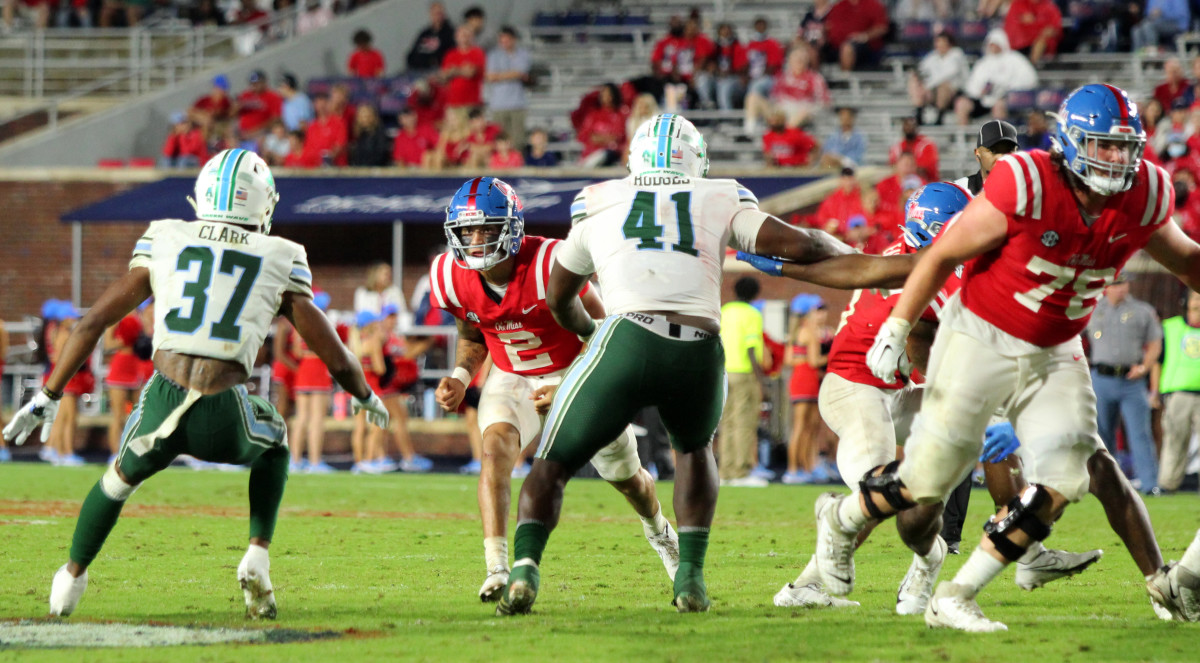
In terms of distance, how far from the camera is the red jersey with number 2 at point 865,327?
Result: 21.5ft

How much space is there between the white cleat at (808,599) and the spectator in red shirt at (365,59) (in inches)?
710

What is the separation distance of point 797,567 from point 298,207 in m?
12.7

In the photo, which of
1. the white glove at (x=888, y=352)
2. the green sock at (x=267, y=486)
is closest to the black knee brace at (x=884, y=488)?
the white glove at (x=888, y=352)

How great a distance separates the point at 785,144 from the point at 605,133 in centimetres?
248

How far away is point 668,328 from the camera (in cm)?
566

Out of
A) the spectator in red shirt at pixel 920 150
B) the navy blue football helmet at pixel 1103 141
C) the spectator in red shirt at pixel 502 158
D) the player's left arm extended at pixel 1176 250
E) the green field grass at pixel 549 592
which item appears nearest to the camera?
the green field grass at pixel 549 592

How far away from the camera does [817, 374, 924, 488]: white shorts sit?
6.38 m

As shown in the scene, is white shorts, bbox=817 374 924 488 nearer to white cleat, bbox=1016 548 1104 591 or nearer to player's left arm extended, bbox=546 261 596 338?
white cleat, bbox=1016 548 1104 591

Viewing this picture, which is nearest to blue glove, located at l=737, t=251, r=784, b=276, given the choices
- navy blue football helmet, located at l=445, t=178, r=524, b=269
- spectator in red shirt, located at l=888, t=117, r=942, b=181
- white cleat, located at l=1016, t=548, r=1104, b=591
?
navy blue football helmet, located at l=445, t=178, r=524, b=269

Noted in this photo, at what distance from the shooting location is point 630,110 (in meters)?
20.0

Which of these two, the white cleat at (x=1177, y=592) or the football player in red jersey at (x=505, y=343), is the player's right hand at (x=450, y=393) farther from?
the white cleat at (x=1177, y=592)

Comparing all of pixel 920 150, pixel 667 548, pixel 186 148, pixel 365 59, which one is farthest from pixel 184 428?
pixel 365 59

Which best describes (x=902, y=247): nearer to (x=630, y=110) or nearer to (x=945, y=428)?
(x=945, y=428)

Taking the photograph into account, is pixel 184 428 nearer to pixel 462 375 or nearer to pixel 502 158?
pixel 462 375
